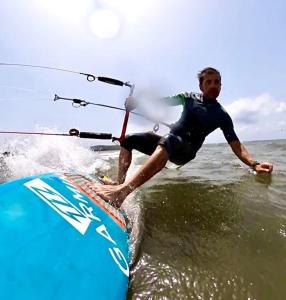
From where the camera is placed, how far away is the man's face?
447cm

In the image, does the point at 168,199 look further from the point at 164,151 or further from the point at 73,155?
the point at 73,155

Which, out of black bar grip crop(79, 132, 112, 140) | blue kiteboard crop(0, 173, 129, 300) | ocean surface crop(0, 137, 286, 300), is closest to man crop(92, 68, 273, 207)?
black bar grip crop(79, 132, 112, 140)

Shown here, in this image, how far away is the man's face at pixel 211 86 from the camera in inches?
176

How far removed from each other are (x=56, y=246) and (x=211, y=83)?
11.2 feet

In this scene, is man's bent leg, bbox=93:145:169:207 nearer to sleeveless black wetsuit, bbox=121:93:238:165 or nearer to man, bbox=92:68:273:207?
man, bbox=92:68:273:207

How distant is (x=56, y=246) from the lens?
1831 millimetres

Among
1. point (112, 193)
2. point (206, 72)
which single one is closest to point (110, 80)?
point (206, 72)

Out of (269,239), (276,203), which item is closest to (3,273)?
(269,239)

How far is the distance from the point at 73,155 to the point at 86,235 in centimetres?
878

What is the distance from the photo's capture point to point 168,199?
400 centimetres

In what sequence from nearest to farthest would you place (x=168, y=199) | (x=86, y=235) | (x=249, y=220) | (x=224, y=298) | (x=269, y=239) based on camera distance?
→ (x=224, y=298)
(x=86, y=235)
(x=269, y=239)
(x=249, y=220)
(x=168, y=199)

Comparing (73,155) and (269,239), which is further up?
(269,239)

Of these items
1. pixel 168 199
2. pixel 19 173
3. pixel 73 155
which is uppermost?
pixel 168 199

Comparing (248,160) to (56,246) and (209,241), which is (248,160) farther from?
(56,246)
